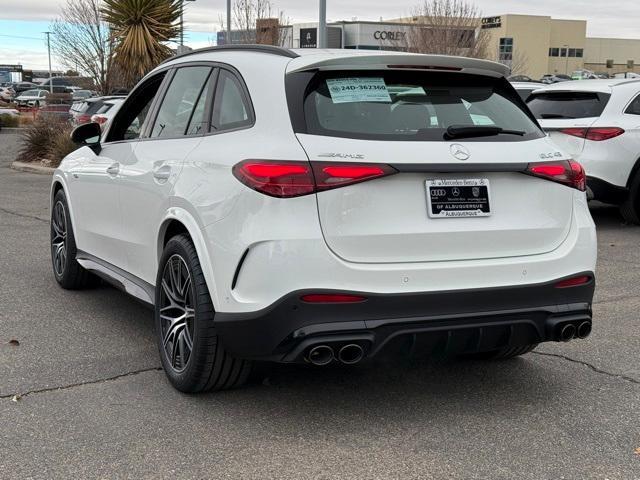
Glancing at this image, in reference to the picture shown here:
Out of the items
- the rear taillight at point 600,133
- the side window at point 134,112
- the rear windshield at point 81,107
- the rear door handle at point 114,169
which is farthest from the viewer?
the rear windshield at point 81,107

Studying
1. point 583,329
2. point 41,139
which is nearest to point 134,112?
point 583,329

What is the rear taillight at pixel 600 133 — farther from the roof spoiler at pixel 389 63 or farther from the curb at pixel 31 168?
the curb at pixel 31 168

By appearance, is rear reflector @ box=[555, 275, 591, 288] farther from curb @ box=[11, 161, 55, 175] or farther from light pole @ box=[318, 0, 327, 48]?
curb @ box=[11, 161, 55, 175]

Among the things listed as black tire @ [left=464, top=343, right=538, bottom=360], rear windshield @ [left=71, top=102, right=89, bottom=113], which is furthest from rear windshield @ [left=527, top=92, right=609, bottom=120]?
rear windshield @ [left=71, top=102, right=89, bottom=113]

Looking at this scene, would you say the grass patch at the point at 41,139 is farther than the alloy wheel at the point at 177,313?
Yes

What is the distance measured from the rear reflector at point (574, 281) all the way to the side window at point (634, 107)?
622cm

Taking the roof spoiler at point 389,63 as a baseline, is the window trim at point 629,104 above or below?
below

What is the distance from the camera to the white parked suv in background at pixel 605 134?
9422 mm

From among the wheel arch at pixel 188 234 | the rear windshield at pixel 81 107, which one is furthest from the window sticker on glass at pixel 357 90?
the rear windshield at pixel 81 107

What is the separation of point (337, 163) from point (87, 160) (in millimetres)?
2930

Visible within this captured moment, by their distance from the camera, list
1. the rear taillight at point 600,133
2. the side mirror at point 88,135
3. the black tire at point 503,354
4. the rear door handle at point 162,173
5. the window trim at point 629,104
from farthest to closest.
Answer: the window trim at point 629,104, the rear taillight at point 600,133, the side mirror at point 88,135, the black tire at point 503,354, the rear door handle at point 162,173

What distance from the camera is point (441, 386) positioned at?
14.5 ft

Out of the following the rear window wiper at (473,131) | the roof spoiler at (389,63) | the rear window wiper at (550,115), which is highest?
the roof spoiler at (389,63)

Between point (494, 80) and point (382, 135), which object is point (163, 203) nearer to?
point (382, 135)
